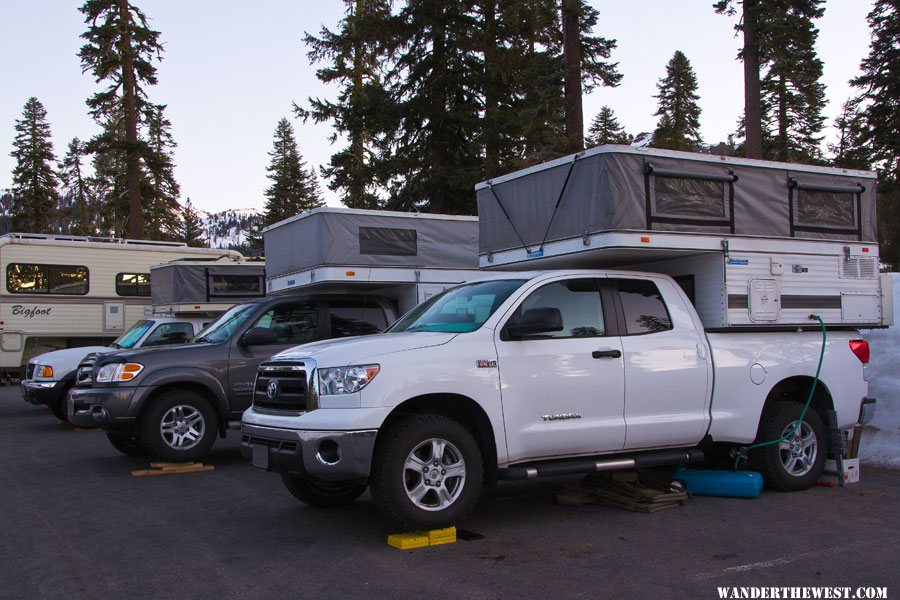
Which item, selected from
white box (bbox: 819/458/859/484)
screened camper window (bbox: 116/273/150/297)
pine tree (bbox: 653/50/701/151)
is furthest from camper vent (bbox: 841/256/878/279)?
pine tree (bbox: 653/50/701/151)

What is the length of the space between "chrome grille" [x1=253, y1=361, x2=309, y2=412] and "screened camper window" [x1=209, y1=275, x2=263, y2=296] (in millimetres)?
10536

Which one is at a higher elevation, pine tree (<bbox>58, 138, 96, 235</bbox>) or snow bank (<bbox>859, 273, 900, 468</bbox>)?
pine tree (<bbox>58, 138, 96, 235</bbox>)

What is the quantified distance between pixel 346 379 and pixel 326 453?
52cm

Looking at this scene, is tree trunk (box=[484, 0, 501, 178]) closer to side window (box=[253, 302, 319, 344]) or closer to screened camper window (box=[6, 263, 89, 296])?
screened camper window (box=[6, 263, 89, 296])

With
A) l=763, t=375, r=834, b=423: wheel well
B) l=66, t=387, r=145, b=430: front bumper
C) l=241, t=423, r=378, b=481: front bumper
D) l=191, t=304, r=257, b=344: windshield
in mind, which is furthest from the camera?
l=191, t=304, r=257, b=344: windshield

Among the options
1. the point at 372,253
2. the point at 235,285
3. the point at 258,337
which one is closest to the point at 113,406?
the point at 258,337

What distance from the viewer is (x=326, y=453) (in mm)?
5586

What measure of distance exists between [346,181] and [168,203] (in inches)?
750

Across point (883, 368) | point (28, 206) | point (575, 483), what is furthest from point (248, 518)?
point (28, 206)

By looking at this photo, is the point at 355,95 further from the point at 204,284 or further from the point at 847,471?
the point at 847,471

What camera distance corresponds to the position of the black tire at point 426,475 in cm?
555

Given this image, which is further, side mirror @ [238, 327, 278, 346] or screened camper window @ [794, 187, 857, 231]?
side mirror @ [238, 327, 278, 346]

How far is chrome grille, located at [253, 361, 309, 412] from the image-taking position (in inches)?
233

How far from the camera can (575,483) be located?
7605mm
